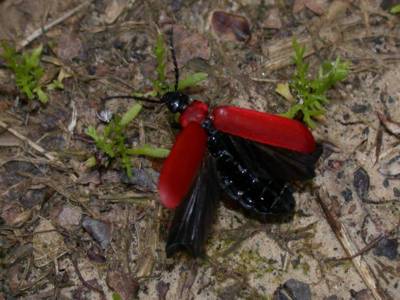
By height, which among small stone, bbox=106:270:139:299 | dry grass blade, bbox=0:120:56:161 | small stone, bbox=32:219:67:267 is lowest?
small stone, bbox=106:270:139:299

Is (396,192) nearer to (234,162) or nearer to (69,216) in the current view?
(234,162)

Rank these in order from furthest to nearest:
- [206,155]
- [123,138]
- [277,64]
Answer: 1. [277,64]
2. [123,138]
3. [206,155]

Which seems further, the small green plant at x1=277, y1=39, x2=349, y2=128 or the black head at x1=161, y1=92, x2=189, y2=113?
the small green plant at x1=277, y1=39, x2=349, y2=128

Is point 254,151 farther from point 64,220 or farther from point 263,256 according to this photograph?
point 64,220

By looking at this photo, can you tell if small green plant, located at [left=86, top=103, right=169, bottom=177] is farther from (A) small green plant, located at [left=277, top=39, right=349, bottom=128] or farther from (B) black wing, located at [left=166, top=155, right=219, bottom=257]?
(A) small green plant, located at [left=277, top=39, right=349, bottom=128]

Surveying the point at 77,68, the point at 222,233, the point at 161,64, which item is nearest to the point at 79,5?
the point at 77,68

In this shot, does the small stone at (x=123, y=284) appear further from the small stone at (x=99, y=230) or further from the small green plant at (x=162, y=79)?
the small green plant at (x=162, y=79)

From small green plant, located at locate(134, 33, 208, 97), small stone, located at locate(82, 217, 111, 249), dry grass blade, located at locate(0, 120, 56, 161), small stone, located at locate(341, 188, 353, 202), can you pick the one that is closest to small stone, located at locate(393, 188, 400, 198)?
small stone, located at locate(341, 188, 353, 202)

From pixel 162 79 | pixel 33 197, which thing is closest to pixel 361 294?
pixel 162 79
